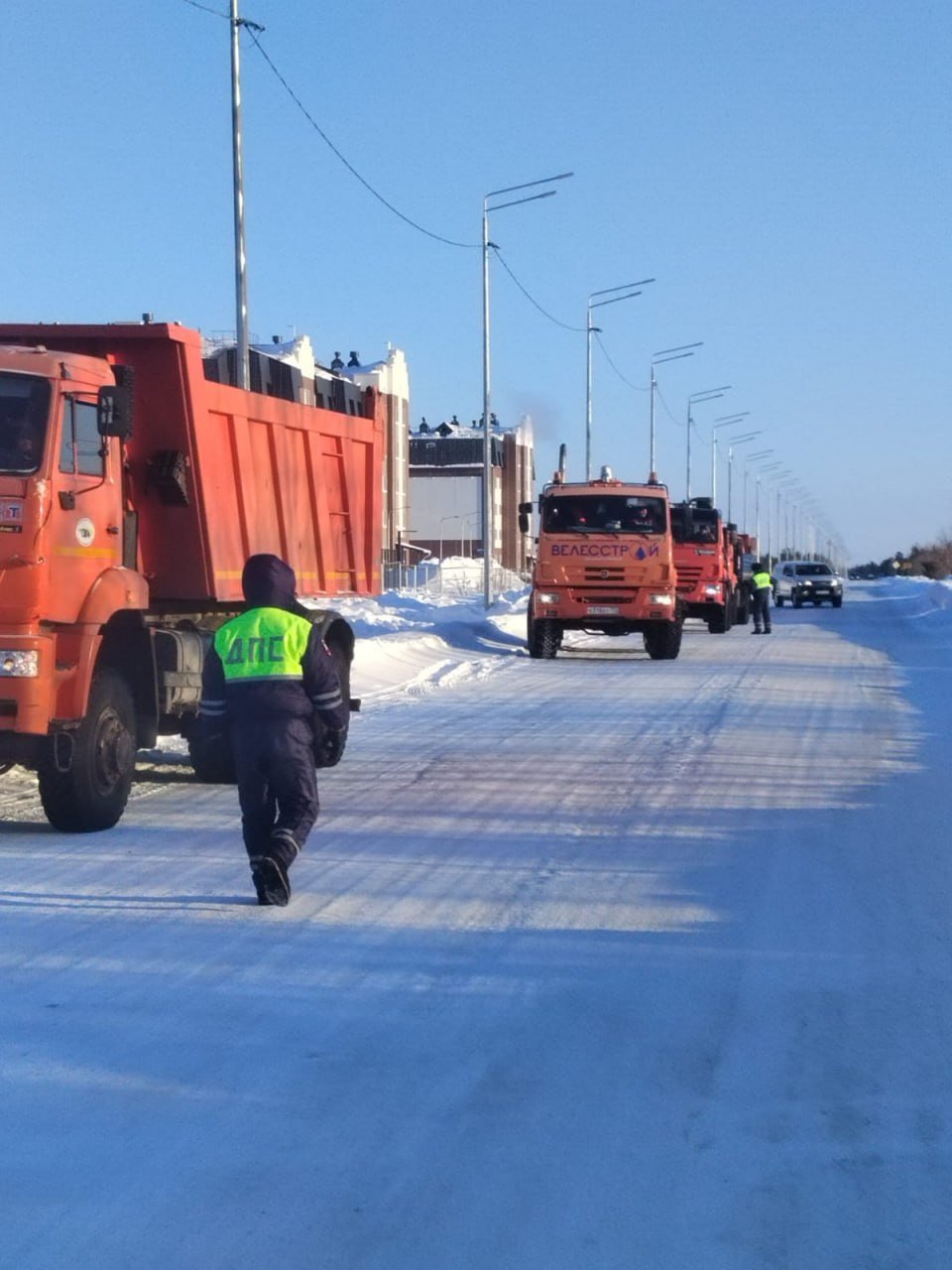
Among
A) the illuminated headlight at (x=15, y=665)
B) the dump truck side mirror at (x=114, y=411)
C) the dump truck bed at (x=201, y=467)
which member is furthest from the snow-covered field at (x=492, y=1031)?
the dump truck side mirror at (x=114, y=411)

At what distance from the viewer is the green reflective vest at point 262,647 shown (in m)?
8.37

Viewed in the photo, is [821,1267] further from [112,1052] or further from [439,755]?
[439,755]

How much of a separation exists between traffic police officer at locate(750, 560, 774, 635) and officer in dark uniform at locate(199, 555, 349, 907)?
3077 centimetres

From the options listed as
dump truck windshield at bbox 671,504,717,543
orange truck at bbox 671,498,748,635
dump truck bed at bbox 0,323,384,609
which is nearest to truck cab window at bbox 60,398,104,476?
dump truck bed at bbox 0,323,384,609

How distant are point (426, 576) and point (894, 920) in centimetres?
6389

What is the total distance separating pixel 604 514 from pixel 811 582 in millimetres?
35680

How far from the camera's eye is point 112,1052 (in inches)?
237

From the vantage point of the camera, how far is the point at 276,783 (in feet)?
27.3

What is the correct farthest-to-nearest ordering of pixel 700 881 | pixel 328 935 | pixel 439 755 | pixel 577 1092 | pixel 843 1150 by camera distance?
1. pixel 439 755
2. pixel 700 881
3. pixel 328 935
4. pixel 577 1092
5. pixel 843 1150

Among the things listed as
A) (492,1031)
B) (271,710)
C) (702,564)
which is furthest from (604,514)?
(492,1031)

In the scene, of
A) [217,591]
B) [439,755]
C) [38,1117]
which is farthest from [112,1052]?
[439,755]

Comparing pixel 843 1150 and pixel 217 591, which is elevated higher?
pixel 217 591

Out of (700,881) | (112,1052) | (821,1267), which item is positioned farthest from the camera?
(700,881)

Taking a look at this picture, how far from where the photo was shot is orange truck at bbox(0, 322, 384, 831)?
10.1 meters
